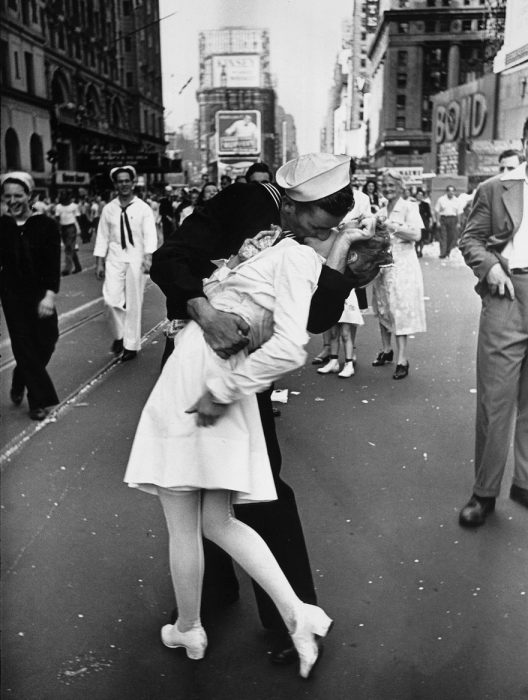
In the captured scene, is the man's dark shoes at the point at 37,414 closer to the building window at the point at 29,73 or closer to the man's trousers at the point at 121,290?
the man's trousers at the point at 121,290

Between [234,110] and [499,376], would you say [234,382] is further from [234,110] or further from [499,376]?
[234,110]

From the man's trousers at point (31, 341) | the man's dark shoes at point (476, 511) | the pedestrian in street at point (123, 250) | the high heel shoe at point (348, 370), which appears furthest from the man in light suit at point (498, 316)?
the pedestrian in street at point (123, 250)

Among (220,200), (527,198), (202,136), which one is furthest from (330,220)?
(202,136)

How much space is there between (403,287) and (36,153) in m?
41.9

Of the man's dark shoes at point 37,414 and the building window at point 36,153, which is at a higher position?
the building window at point 36,153

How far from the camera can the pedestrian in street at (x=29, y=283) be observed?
5.76 m

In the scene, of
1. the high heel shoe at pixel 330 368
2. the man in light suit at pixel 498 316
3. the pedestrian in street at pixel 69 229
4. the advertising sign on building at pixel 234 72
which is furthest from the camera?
the advertising sign on building at pixel 234 72

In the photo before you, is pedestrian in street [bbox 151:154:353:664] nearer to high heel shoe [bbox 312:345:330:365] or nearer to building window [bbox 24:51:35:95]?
high heel shoe [bbox 312:345:330:365]

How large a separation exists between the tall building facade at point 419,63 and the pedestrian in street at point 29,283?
9897 centimetres

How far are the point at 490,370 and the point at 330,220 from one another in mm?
1905

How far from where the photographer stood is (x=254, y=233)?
9.44ft

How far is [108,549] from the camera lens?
3.72 m

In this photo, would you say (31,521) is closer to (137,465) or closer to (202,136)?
(137,465)

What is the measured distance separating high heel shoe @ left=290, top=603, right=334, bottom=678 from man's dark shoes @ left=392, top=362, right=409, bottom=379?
4.67m
